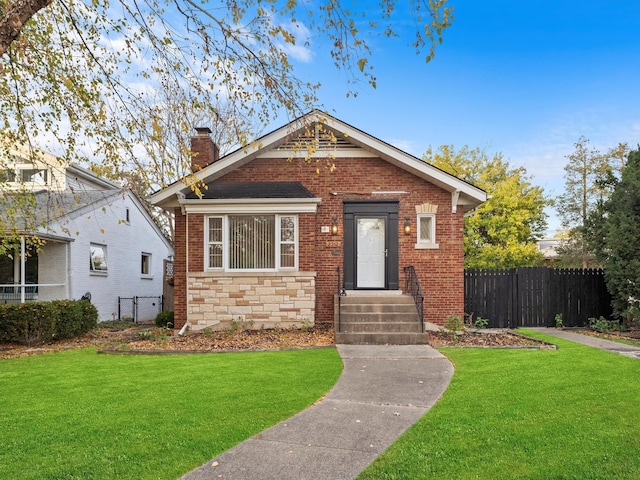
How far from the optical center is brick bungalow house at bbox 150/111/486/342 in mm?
10945

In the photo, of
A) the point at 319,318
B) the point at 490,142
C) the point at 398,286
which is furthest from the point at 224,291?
the point at 490,142

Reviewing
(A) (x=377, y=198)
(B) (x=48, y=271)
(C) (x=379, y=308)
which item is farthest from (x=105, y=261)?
(C) (x=379, y=308)

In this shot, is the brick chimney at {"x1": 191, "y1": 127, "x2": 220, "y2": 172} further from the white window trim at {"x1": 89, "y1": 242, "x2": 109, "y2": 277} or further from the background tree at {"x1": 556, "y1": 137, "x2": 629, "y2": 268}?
the background tree at {"x1": 556, "y1": 137, "x2": 629, "y2": 268}

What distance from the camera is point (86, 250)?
48.9ft

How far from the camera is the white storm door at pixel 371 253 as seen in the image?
11742 mm

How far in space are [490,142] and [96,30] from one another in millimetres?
23198

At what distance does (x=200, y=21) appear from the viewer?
520 cm

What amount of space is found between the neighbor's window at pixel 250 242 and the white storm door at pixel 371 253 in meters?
1.92

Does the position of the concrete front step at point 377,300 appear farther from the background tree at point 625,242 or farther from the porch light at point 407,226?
the background tree at point 625,242

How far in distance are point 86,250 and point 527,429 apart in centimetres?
1502

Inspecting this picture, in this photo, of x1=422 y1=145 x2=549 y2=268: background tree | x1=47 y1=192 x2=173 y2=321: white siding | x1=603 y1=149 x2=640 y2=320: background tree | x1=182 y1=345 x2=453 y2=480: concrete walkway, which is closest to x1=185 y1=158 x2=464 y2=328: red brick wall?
x1=603 y1=149 x2=640 y2=320: background tree

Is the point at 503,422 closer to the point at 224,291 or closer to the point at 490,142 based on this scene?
the point at 224,291

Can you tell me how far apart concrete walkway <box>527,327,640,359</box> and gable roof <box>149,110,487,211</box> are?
4047 mm

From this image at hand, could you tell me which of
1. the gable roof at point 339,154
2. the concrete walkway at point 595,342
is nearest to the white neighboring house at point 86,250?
the gable roof at point 339,154
